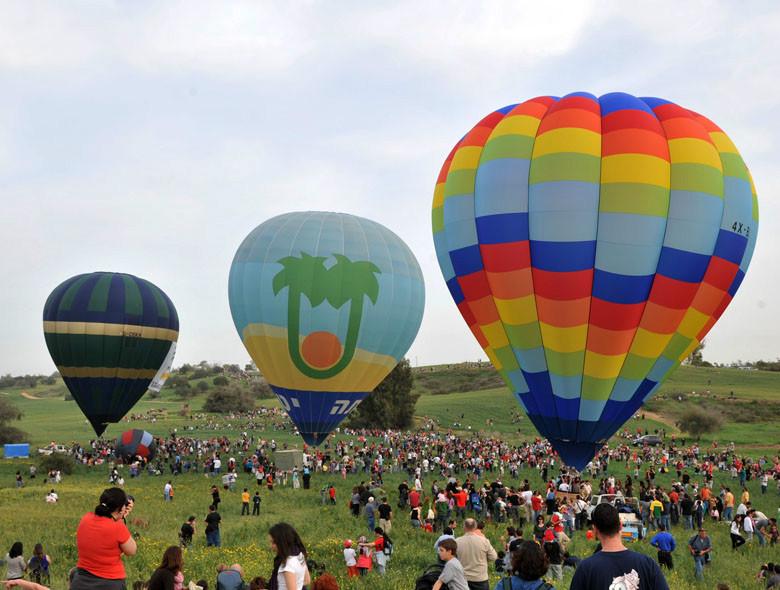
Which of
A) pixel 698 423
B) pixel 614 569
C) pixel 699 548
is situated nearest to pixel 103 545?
pixel 614 569

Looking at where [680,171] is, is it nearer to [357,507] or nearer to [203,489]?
[357,507]

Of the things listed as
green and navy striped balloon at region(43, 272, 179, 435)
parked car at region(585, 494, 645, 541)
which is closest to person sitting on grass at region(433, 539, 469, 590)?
parked car at region(585, 494, 645, 541)

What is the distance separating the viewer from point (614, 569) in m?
4.20

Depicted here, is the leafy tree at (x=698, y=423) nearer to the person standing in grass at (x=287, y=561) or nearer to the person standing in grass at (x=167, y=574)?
the person standing in grass at (x=167, y=574)

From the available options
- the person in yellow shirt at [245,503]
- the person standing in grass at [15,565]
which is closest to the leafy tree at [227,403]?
the person in yellow shirt at [245,503]

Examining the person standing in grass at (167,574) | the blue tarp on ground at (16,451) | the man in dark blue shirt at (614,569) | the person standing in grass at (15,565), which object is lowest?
the blue tarp on ground at (16,451)

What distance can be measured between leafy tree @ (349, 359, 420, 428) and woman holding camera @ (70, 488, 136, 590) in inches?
2223

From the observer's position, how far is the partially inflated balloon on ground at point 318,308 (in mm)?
27531

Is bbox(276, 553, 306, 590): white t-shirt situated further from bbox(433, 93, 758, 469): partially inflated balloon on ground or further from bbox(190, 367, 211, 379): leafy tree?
bbox(190, 367, 211, 379): leafy tree

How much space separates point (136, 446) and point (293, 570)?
33.2 metres

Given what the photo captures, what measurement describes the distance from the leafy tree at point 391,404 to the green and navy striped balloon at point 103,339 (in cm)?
2733

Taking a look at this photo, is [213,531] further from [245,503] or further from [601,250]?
[601,250]

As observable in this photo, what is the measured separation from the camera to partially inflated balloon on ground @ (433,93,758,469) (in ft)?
54.4

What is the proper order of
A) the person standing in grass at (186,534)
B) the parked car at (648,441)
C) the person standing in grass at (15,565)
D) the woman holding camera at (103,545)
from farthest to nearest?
1. the parked car at (648,441)
2. the person standing in grass at (186,534)
3. the person standing in grass at (15,565)
4. the woman holding camera at (103,545)
